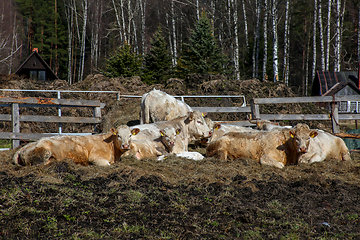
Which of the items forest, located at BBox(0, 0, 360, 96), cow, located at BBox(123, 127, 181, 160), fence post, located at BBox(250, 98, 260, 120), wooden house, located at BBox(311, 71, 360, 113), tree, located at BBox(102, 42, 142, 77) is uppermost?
forest, located at BBox(0, 0, 360, 96)

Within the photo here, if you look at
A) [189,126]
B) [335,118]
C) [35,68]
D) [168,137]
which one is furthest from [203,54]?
[35,68]

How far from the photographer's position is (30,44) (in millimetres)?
46094

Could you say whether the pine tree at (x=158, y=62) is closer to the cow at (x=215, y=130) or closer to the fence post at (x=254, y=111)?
the fence post at (x=254, y=111)

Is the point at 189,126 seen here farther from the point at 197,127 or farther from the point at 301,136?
the point at 301,136

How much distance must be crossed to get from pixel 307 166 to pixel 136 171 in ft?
12.0

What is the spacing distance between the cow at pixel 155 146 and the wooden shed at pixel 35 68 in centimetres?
2577

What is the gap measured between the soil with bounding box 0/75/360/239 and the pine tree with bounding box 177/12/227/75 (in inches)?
542

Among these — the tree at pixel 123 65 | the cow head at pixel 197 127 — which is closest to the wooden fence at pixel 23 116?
the cow head at pixel 197 127

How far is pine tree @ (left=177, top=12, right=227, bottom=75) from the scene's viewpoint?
20.9m

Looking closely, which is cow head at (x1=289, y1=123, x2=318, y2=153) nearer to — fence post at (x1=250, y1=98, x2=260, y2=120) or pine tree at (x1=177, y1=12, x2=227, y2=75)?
fence post at (x1=250, y1=98, x2=260, y2=120)

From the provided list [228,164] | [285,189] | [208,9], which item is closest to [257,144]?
[228,164]

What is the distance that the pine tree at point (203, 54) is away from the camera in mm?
20938

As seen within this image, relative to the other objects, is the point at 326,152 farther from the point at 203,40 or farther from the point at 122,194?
the point at 203,40

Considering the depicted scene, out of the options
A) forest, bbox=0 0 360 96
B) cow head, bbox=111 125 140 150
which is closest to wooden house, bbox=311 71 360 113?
forest, bbox=0 0 360 96
